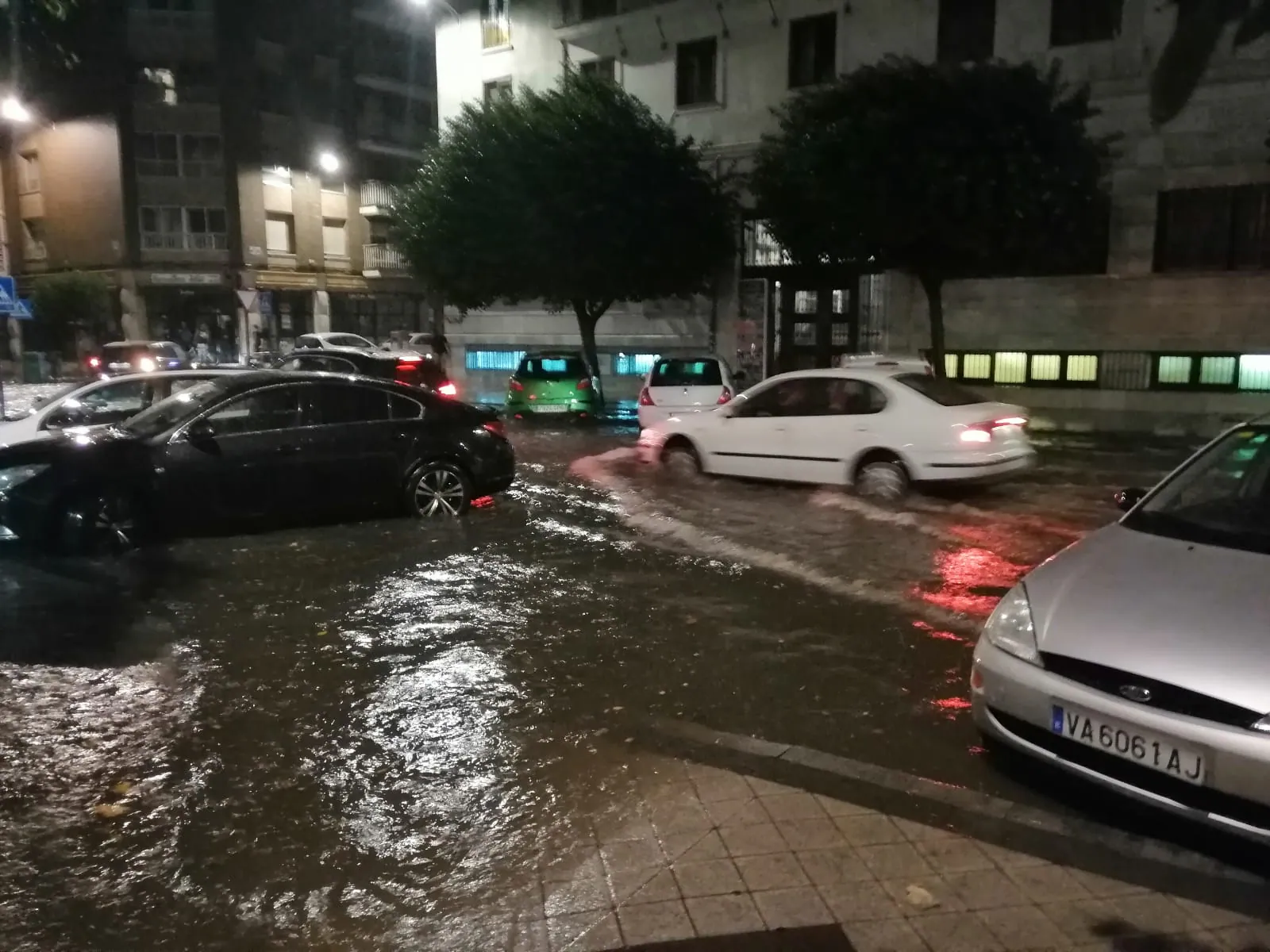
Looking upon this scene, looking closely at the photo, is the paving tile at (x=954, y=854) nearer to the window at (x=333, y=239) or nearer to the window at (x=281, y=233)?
the window at (x=281, y=233)

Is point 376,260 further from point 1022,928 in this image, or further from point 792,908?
point 1022,928

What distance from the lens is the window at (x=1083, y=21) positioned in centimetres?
2014

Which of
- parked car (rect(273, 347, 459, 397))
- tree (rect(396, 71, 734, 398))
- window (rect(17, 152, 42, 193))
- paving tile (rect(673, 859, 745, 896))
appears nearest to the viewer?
paving tile (rect(673, 859, 745, 896))

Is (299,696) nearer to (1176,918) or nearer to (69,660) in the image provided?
(69,660)

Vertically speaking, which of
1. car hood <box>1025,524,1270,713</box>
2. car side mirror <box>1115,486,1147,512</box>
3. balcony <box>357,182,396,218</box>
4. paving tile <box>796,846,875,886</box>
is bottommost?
paving tile <box>796,846,875,886</box>

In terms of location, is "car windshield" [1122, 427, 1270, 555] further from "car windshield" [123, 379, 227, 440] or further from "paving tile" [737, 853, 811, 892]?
"car windshield" [123, 379, 227, 440]

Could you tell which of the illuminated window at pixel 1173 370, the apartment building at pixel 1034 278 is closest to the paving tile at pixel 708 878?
the apartment building at pixel 1034 278

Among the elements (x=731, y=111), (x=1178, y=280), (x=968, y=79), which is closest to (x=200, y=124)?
(x=731, y=111)

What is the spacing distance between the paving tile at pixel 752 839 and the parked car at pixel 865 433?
7.32 m

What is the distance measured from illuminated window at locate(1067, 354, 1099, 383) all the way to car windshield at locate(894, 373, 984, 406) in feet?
35.6

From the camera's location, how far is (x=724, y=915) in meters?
3.49

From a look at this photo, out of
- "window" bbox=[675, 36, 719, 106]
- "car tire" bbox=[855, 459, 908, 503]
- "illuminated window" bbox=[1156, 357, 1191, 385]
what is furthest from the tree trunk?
"window" bbox=[675, 36, 719, 106]

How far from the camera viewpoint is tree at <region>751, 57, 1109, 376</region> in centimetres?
1755

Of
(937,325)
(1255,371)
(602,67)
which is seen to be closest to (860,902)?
(937,325)
